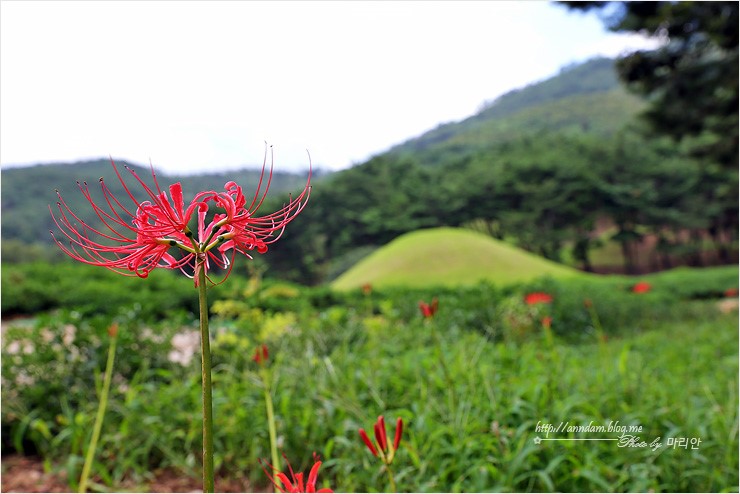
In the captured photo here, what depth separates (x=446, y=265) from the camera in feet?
28.6

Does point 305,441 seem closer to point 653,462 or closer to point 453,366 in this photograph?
point 453,366

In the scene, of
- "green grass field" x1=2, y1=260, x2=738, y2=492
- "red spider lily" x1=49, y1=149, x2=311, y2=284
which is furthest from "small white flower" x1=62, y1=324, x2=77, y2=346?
"red spider lily" x1=49, y1=149, x2=311, y2=284

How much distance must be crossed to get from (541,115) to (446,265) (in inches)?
726

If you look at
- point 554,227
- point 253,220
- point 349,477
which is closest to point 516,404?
point 349,477

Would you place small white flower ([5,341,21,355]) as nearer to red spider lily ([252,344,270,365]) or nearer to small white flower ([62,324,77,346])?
small white flower ([62,324,77,346])

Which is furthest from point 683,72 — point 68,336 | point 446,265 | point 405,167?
Result: point 405,167

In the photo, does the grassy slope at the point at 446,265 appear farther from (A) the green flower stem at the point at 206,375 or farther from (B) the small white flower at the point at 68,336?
(A) the green flower stem at the point at 206,375

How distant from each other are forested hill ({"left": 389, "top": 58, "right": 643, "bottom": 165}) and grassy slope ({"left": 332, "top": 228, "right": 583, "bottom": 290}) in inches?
317

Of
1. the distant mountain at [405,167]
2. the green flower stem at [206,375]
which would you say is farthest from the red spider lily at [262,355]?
the green flower stem at [206,375]

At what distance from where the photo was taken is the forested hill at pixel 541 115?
1986 cm

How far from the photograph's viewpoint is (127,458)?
1.60 m

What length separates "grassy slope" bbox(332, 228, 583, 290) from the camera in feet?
27.7

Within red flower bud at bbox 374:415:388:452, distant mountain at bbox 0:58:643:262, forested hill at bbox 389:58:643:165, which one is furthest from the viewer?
forested hill at bbox 389:58:643:165

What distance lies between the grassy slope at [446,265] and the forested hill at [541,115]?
8047 mm
